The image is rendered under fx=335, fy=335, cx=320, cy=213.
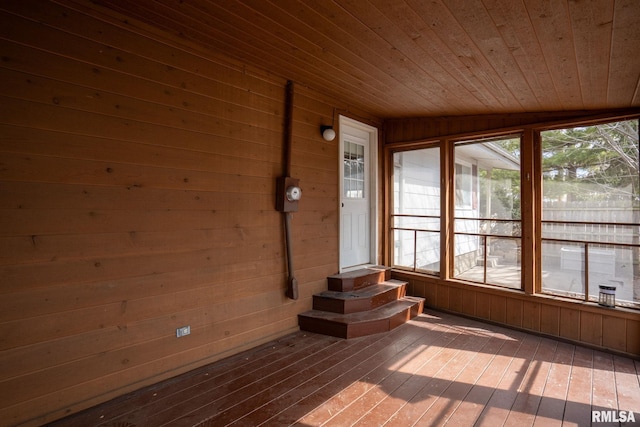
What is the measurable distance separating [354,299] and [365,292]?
0.36 meters

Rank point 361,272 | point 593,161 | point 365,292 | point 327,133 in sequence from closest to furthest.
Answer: point 593,161 → point 327,133 → point 365,292 → point 361,272

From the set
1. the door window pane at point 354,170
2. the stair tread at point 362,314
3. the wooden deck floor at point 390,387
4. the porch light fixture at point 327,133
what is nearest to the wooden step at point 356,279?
the stair tread at point 362,314

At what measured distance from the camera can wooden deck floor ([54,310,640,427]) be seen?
7.19 ft

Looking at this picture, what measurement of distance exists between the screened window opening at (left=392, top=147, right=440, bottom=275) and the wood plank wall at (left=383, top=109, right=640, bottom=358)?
23 centimetres

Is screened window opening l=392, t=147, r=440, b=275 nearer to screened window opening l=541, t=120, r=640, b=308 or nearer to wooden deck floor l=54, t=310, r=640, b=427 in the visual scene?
screened window opening l=541, t=120, r=640, b=308

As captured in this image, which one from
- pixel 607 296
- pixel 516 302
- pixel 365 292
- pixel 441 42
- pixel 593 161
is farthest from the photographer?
pixel 365 292

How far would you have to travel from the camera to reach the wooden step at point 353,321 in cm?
356

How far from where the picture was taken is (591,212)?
3.47 metres

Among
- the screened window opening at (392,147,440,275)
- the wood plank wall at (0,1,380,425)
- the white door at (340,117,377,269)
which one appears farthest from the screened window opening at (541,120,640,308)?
the wood plank wall at (0,1,380,425)

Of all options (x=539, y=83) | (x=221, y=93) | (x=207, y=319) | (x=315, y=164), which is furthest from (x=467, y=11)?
(x=207, y=319)

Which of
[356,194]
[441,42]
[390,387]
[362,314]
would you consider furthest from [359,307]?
[441,42]

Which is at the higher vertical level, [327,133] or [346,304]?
[327,133]

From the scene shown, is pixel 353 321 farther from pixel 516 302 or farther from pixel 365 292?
pixel 516 302

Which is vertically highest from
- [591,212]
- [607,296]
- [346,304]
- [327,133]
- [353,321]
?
[327,133]
